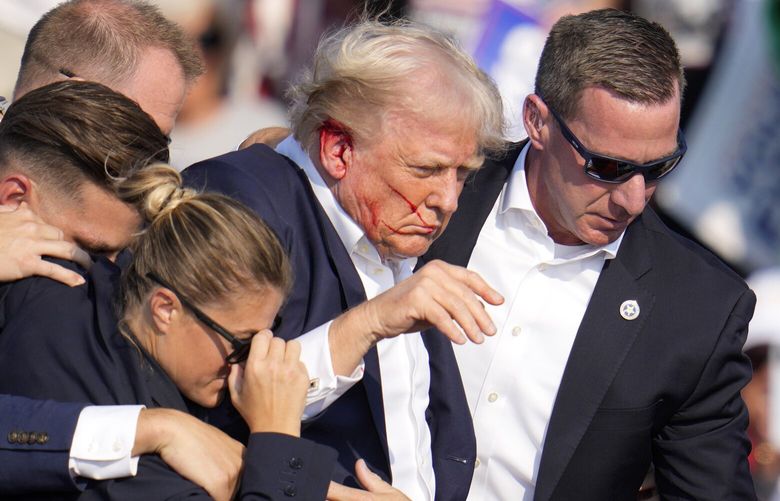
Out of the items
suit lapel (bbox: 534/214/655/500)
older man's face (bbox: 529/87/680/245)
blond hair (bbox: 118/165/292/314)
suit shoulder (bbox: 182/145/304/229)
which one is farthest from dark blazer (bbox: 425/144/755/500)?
blond hair (bbox: 118/165/292/314)

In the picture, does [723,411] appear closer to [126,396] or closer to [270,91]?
[126,396]

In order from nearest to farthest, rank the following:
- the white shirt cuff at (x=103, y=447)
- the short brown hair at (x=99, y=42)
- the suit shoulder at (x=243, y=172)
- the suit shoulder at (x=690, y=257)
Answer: the white shirt cuff at (x=103, y=447)
the suit shoulder at (x=243, y=172)
the short brown hair at (x=99, y=42)
the suit shoulder at (x=690, y=257)

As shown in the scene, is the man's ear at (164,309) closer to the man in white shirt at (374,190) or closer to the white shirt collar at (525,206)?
the man in white shirt at (374,190)

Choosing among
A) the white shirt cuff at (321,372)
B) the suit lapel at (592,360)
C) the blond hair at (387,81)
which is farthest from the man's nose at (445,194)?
the suit lapel at (592,360)

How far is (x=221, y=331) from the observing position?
7.65ft

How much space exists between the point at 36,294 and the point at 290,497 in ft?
2.30

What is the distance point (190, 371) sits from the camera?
2375 millimetres

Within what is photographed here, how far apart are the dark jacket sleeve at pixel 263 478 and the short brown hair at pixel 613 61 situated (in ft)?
4.91

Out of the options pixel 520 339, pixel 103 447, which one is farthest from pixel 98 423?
pixel 520 339

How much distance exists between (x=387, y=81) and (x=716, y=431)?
1.50 m

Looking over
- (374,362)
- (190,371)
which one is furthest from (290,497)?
(374,362)

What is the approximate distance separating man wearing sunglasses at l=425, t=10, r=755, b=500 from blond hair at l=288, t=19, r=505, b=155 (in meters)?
0.55

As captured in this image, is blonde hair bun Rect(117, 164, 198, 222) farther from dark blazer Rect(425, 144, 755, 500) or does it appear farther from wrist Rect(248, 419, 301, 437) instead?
dark blazer Rect(425, 144, 755, 500)

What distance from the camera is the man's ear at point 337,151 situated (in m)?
2.80
